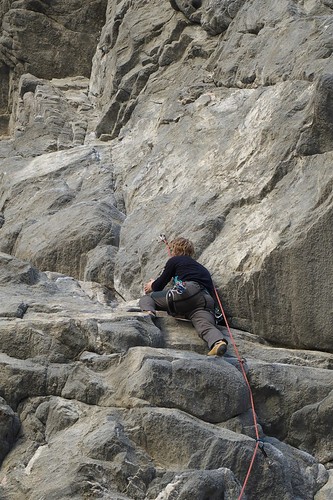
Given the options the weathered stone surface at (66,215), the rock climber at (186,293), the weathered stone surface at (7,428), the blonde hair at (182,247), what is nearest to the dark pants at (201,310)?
the rock climber at (186,293)

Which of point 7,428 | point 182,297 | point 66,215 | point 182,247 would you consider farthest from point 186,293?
point 66,215

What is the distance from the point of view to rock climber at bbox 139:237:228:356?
13.0 metres

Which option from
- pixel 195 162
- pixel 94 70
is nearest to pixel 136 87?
pixel 94 70

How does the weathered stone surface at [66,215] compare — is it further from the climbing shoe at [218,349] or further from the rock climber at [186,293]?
the climbing shoe at [218,349]

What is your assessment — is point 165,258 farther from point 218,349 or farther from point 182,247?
point 218,349

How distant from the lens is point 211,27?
71.7ft

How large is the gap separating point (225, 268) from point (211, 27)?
9.64 metres

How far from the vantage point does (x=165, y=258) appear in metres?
15.3

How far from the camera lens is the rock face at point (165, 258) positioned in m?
10.5

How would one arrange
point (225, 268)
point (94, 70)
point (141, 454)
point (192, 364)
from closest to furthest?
1. point (141, 454)
2. point (192, 364)
3. point (225, 268)
4. point (94, 70)

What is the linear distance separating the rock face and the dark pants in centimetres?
22

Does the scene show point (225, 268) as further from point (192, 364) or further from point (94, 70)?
point (94, 70)

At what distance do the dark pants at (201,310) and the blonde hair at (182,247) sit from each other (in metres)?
0.77

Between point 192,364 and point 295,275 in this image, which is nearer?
point 192,364
